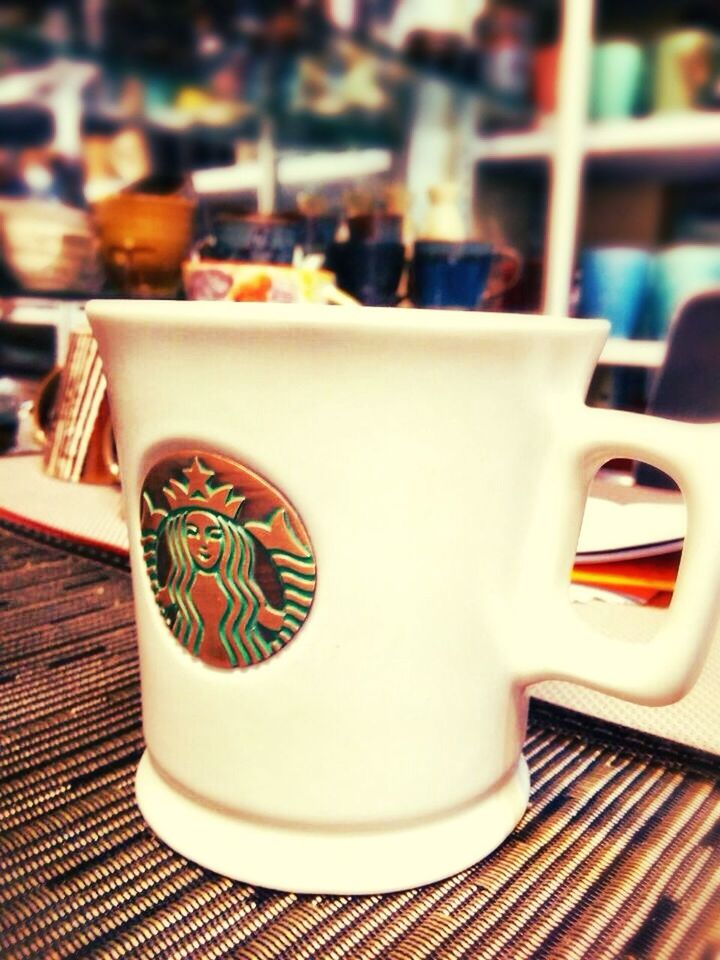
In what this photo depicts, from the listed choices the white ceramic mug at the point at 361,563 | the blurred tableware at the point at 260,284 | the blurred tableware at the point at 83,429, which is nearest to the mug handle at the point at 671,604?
the white ceramic mug at the point at 361,563

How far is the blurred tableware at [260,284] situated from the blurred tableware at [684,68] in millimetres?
1072

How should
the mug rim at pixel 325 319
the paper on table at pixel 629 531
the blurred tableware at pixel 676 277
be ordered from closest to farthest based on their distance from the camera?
1. the mug rim at pixel 325 319
2. the paper on table at pixel 629 531
3. the blurred tableware at pixel 676 277

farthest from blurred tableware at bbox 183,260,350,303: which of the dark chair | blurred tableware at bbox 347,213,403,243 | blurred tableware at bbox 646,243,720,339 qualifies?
blurred tableware at bbox 646,243,720,339

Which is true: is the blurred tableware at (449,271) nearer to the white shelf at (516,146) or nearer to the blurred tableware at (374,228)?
the blurred tableware at (374,228)

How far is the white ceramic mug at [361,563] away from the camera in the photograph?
0.18 meters

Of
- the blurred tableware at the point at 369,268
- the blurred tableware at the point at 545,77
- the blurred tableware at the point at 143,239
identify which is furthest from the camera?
the blurred tableware at the point at 545,77

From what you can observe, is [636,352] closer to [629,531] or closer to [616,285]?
[616,285]

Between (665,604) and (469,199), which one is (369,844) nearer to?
(665,604)

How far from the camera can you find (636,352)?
138cm

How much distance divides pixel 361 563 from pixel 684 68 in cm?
139

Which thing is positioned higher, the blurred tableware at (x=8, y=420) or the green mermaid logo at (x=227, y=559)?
the green mermaid logo at (x=227, y=559)

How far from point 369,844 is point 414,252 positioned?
0.59 meters

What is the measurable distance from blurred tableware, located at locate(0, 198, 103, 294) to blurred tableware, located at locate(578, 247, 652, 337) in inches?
35.5

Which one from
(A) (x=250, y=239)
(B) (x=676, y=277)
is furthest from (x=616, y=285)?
(A) (x=250, y=239)
